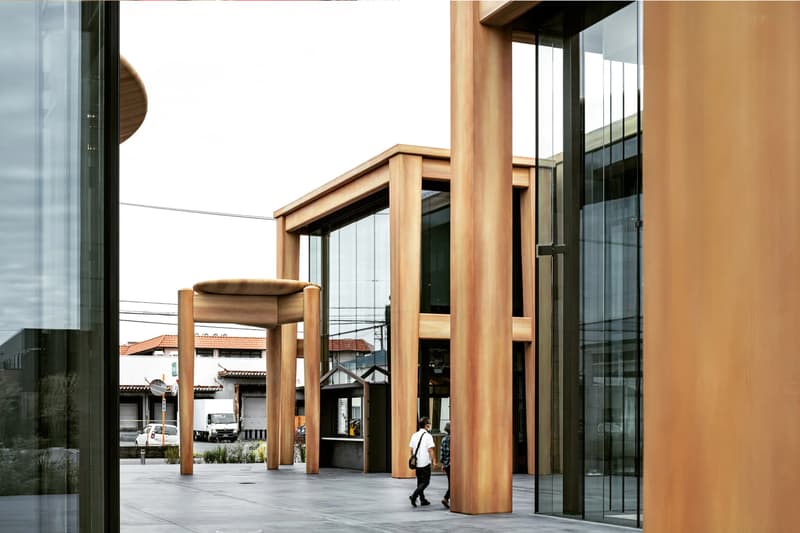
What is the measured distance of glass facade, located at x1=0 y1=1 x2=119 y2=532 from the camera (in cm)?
413

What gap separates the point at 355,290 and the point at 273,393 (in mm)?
4277

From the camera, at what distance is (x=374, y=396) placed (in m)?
27.0

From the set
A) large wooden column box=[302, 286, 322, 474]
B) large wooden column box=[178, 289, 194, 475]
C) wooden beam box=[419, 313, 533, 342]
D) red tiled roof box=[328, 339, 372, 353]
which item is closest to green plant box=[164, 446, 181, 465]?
red tiled roof box=[328, 339, 372, 353]

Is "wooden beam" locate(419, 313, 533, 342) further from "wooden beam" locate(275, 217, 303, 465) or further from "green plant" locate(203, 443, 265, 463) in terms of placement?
"green plant" locate(203, 443, 265, 463)

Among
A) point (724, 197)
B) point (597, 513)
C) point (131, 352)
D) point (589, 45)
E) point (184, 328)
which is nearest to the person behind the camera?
point (724, 197)

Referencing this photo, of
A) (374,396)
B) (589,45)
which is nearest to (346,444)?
(374,396)

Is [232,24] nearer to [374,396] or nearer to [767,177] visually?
[767,177]

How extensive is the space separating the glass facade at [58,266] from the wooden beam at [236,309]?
21.2 metres

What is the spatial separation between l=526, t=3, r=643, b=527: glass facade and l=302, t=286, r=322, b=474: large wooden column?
1103 cm

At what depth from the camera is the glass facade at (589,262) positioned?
14695 mm

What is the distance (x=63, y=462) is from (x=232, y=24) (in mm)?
3598

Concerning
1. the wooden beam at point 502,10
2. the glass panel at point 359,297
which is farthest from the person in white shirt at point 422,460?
the glass panel at point 359,297

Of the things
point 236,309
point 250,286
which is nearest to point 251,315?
point 236,309

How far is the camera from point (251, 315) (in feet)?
89.6
